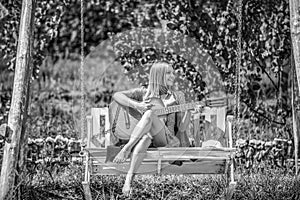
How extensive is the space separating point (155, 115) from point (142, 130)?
146 millimetres

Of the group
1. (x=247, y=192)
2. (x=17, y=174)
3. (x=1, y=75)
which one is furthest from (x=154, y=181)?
(x=1, y=75)

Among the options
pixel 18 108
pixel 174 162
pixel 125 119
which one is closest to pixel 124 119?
pixel 125 119

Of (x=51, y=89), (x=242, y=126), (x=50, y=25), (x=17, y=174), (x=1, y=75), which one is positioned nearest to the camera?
(x=17, y=174)

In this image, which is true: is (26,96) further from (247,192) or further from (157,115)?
(247,192)

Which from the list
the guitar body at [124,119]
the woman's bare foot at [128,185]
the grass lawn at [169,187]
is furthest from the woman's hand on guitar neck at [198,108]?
the woman's bare foot at [128,185]

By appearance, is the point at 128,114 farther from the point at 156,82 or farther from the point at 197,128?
the point at 197,128

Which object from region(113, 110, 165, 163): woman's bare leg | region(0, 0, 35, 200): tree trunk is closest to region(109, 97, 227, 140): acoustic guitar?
region(113, 110, 165, 163): woman's bare leg

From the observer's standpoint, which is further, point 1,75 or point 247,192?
point 1,75

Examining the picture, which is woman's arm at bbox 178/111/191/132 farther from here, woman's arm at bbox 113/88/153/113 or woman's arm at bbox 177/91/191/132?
woman's arm at bbox 113/88/153/113

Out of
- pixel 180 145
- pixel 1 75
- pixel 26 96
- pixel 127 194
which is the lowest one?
pixel 127 194

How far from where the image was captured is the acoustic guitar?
3.99 metres

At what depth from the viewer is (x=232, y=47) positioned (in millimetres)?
5270

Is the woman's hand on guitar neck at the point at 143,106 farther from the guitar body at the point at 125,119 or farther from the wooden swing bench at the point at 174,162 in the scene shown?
the wooden swing bench at the point at 174,162

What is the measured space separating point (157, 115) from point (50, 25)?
1.72m
